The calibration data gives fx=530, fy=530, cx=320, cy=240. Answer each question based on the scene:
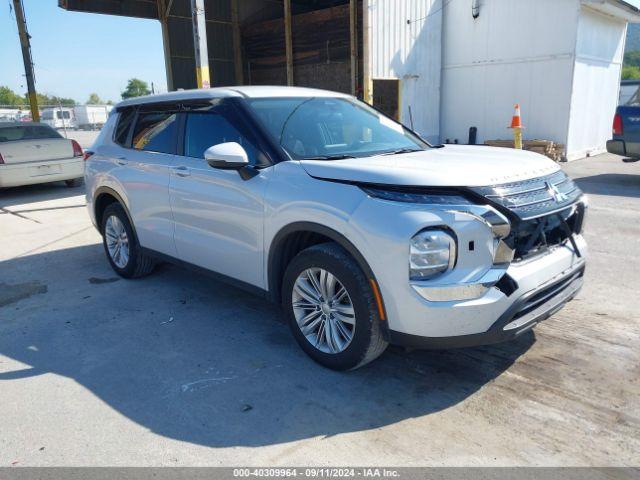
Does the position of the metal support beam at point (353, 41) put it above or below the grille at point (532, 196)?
above

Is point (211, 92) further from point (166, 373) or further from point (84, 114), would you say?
point (84, 114)

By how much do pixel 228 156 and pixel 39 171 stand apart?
882cm

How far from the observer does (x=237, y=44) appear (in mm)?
19422

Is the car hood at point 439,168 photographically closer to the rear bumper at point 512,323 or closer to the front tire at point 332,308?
the front tire at point 332,308

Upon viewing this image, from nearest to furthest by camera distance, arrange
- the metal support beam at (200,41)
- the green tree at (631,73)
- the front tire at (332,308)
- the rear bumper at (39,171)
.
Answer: the front tire at (332,308) → the metal support beam at (200,41) → the rear bumper at (39,171) → the green tree at (631,73)

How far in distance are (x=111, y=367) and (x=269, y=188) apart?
167cm

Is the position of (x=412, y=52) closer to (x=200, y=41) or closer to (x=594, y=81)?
(x=594, y=81)

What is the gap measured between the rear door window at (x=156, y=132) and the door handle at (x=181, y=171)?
213mm

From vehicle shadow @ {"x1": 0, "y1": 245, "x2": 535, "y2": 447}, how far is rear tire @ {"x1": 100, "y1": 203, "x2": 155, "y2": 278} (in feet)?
1.13

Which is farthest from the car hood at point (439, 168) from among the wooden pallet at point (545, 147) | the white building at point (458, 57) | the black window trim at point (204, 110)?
the white building at point (458, 57)

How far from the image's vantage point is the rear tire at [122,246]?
5.36 metres

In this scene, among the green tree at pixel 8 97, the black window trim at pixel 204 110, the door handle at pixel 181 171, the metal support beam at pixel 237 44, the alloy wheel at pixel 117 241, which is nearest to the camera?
the black window trim at pixel 204 110

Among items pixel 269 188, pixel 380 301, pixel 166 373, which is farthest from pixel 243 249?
pixel 380 301

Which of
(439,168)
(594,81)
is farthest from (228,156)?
(594,81)
